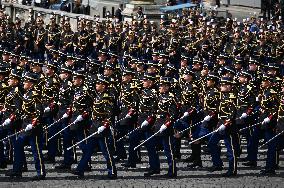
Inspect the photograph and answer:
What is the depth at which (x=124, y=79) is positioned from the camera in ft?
78.0

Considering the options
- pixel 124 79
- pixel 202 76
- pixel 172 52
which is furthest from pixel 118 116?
pixel 172 52

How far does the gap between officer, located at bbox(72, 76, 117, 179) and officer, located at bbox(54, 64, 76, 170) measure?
0.72 metres

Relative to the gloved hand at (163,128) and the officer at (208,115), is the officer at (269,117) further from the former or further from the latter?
the gloved hand at (163,128)

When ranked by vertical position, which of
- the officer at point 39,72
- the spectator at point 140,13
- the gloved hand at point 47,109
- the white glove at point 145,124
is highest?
the officer at point 39,72

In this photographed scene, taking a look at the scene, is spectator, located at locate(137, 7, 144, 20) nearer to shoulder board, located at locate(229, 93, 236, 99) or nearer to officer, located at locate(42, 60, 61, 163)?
officer, located at locate(42, 60, 61, 163)

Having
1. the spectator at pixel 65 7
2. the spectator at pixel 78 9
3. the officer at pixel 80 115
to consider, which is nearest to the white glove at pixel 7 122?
the officer at pixel 80 115

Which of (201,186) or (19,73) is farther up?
(19,73)

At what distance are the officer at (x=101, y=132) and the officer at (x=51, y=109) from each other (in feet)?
4.75

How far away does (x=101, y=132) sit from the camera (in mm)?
21344

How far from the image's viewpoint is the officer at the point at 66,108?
22.3m

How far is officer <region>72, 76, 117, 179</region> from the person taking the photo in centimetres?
2139

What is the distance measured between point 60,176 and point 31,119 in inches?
50.1

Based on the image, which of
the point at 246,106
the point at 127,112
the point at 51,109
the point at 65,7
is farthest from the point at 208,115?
the point at 65,7

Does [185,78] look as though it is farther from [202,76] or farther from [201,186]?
[201,186]
